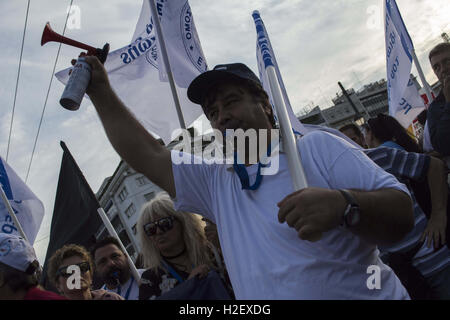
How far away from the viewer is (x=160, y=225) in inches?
112

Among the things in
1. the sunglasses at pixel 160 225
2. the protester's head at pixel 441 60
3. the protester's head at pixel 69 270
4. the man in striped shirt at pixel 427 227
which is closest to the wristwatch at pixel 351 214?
the man in striped shirt at pixel 427 227

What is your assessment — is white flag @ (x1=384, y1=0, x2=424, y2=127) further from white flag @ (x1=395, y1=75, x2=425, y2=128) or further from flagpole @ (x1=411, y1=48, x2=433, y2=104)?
white flag @ (x1=395, y1=75, x2=425, y2=128)

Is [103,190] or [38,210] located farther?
[103,190]

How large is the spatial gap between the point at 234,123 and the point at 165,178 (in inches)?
15.3

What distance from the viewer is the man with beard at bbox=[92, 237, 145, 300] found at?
3.61 metres

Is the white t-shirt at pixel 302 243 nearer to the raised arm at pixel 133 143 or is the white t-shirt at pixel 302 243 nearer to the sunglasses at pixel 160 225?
the raised arm at pixel 133 143

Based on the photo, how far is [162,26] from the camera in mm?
4719

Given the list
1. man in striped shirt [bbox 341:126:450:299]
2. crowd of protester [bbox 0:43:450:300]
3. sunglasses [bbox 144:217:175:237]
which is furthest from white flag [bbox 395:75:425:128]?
sunglasses [bbox 144:217:175:237]

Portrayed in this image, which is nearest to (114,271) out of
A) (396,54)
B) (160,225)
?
(160,225)

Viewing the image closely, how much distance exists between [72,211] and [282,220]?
Result: 4.27m

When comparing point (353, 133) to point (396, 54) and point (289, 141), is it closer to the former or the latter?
point (396, 54)
